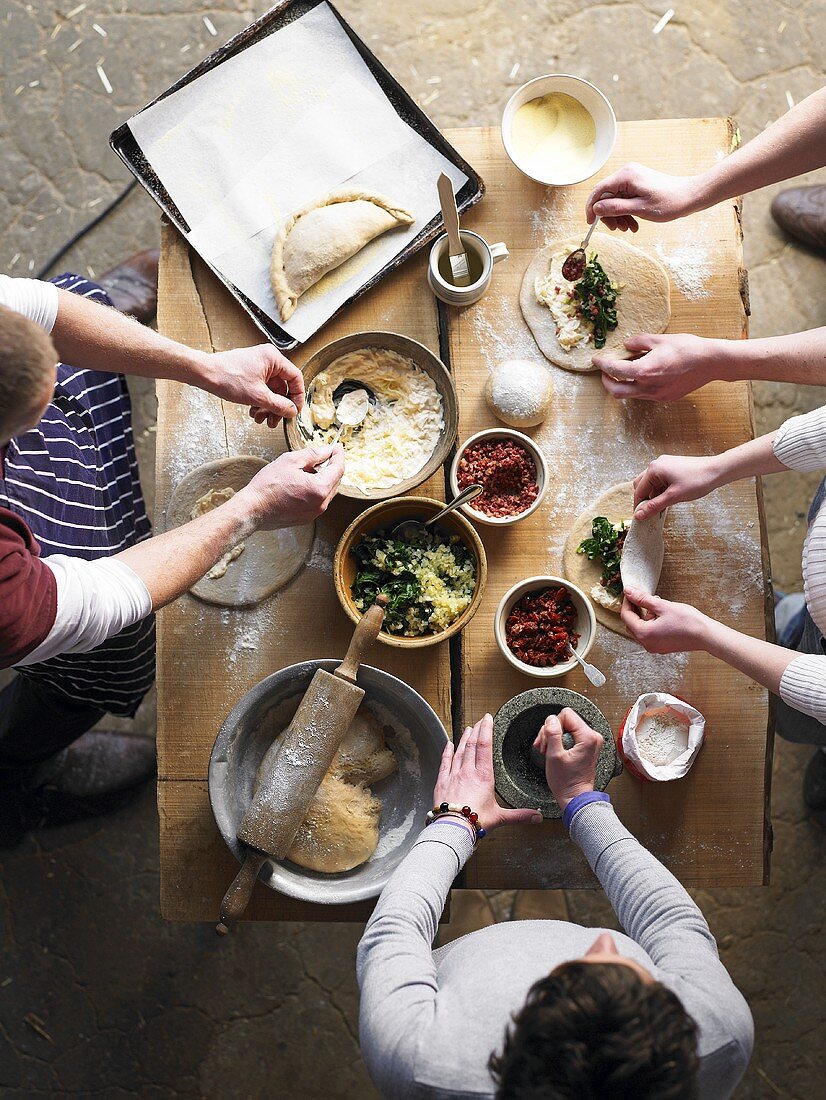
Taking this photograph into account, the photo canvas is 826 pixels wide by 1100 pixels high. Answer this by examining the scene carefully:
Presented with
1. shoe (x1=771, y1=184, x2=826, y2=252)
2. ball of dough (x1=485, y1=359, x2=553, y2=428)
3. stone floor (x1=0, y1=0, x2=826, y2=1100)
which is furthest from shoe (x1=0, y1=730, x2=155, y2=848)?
shoe (x1=771, y1=184, x2=826, y2=252)

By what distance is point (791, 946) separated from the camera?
263 centimetres

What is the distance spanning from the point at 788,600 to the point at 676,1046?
1583 mm

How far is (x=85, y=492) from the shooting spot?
1.86m

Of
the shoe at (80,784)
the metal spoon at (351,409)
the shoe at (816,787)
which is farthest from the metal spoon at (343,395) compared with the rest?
the shoe at (816,787)

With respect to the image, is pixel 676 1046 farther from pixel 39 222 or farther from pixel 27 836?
pixel 39 222

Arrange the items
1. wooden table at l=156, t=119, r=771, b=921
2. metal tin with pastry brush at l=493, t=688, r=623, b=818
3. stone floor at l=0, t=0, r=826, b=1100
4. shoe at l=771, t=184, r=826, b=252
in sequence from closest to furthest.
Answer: metal tin with pastry brush at l=493, t=688, r=623, b=818 < wooden table at l=156, t=119, r=771, b=921 < stone floor at l=0, t=0, r=826, b=1100 < shoe at l=771, t=184, r=826, b=252

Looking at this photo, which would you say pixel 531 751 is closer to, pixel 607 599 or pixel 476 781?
pixel 476 781

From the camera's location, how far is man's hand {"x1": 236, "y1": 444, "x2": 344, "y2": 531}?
1.64m

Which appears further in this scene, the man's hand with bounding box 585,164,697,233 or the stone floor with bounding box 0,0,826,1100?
the stone floor with bounding box 0,0,826,1100

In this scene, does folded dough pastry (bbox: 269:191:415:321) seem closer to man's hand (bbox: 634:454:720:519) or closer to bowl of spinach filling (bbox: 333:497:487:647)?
bowl of spinach filling (bbox: 333:497:487:647)

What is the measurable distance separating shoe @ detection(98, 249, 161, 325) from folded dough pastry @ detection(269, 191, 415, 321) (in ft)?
2.89

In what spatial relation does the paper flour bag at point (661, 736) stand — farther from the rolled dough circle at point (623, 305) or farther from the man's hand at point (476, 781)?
the rolled dough circle at point (623, 305)

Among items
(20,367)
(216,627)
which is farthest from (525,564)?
(20,367)

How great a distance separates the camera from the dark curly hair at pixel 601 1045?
110 centimetres
